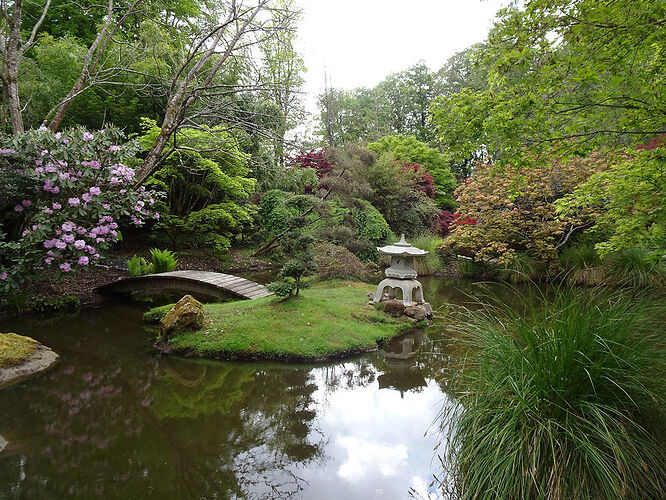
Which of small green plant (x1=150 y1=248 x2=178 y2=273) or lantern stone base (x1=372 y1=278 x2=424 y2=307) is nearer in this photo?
lantern stone base (x1=372 y1=278 x2=424 y2=307)

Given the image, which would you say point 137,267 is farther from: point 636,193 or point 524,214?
point 524,214

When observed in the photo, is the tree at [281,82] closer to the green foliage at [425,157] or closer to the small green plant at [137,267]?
the small green plant at [137,267]

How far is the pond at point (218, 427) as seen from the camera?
92.7 inches

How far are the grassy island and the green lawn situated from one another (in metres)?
1.43

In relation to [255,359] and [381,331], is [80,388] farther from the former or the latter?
[381,331]

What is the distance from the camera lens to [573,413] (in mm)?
1776

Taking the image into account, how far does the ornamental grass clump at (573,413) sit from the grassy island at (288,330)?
2.69 metres

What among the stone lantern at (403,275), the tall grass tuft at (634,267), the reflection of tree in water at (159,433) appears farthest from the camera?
the tall grass tuft at (634,267)

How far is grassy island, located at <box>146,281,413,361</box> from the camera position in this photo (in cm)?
449

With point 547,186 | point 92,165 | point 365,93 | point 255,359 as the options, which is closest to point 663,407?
point 255,359

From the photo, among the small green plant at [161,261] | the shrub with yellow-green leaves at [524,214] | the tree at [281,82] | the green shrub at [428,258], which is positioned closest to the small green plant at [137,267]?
the small green plant at [161,261]

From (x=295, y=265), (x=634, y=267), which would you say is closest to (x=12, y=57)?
(x=295, y=265)

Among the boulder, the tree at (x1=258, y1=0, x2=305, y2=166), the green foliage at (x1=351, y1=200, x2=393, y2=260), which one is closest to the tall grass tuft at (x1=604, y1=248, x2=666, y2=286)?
the green foliage at (x1=351, y1=200, x2=393, y2=260)

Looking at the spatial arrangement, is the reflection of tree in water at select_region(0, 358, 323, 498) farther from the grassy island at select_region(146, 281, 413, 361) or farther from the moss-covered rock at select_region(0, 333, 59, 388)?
the grassy island at select_region(146, 281, 413, 361)
